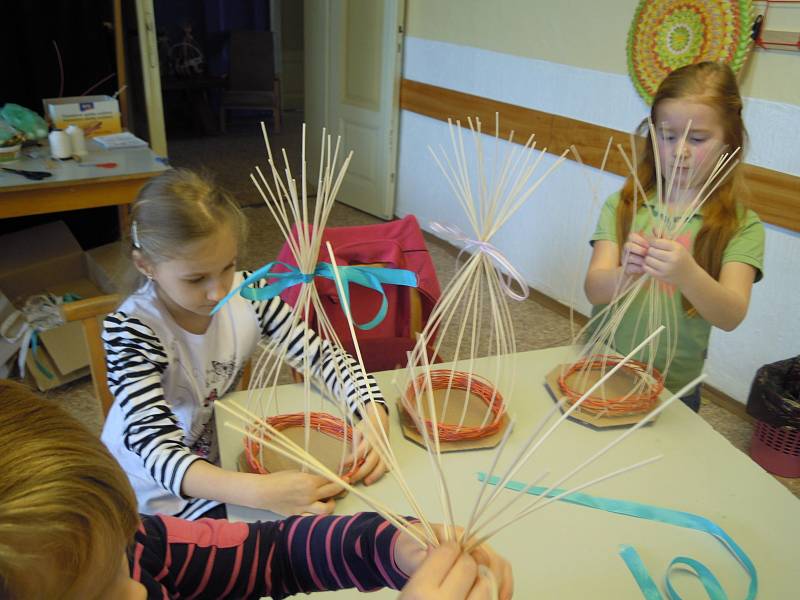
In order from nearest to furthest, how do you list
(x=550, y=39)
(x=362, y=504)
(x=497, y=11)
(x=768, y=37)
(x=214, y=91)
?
(x=362, y=504)
(x=768, y=37)
(x=550, y=39)
(x=497, y=11)
(x=214, y=91)

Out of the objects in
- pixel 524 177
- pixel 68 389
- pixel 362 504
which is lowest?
pixel 68 389

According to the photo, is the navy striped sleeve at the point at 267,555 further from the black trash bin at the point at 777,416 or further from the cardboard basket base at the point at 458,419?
the black trash bin at the point at 777,416

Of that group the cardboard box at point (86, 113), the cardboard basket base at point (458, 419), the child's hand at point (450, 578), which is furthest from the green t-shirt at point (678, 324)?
the cardboard box at point (86, 113)

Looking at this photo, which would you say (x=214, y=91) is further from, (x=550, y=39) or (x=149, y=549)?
(x=149, y=549)

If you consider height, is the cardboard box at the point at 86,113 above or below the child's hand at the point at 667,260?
below

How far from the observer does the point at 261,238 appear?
12.6 ft

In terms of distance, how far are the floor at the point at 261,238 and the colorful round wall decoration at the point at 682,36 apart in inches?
44.3

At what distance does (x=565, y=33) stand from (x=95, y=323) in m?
2.37

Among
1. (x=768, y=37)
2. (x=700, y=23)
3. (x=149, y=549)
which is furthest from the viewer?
(x=700, y=23)

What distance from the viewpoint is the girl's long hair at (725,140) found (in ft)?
4.51

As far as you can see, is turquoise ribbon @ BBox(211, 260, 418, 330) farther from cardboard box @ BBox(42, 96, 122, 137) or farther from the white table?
cardboard box @ BBox(42, 96, 122, 137)

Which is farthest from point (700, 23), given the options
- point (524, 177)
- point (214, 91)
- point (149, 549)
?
point (214, 91)

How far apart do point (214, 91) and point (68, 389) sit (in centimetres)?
486

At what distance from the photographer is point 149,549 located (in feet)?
2.63
